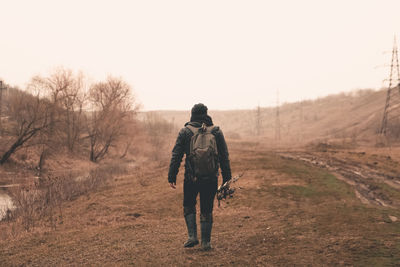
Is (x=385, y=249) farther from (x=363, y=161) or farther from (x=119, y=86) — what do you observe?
(x=119, y=86)

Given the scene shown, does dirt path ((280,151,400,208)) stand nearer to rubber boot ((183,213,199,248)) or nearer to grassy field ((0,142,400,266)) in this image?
grassy field ((0,142,400,266))

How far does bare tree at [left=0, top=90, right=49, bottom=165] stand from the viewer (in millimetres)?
33281

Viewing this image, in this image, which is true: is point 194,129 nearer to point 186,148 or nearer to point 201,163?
point 186,148

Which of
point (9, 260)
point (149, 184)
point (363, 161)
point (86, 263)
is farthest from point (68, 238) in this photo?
point (363, 161)

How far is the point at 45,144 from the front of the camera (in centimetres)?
3441

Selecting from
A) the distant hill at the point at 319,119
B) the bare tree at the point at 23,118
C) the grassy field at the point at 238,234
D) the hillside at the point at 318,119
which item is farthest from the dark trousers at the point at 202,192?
the distant hill at the point at 319,119

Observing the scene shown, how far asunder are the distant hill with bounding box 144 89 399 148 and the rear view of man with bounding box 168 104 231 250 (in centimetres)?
4685

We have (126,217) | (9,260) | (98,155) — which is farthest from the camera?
(98,155)

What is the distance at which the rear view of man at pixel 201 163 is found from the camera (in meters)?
5.94

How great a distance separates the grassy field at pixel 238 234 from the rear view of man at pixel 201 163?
2.01ft

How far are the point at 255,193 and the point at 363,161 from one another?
38.0 feet

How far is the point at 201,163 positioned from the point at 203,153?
166 millimetres

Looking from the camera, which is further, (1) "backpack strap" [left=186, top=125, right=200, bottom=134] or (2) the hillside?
(2) the hillside

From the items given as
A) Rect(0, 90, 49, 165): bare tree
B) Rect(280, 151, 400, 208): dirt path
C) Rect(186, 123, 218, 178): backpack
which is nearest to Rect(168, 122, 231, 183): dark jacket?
Rect(186, 123, 218, 178): backpack
